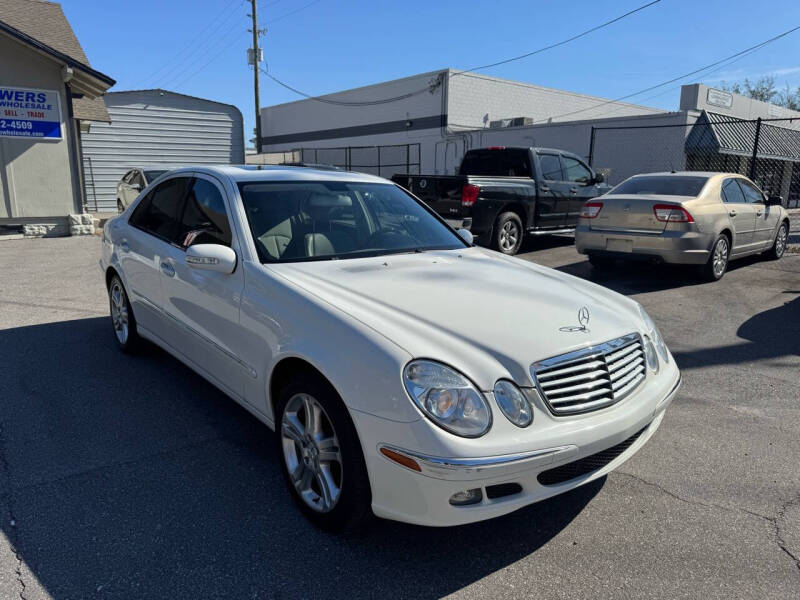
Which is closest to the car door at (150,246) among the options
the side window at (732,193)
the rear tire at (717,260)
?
the rear tire at (717,260)

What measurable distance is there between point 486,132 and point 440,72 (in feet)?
18.7

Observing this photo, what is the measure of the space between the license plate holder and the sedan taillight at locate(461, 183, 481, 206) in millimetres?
2569

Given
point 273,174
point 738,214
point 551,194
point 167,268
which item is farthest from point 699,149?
point 167,268

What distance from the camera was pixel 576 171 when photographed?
1248 cm

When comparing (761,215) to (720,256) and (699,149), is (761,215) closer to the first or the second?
(720,256)

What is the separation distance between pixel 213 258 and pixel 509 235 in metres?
8.41

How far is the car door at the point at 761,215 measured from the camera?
9500mm

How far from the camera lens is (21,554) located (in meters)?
2.63

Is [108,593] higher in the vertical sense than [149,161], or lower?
lower

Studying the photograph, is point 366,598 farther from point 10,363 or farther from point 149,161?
point 149,161

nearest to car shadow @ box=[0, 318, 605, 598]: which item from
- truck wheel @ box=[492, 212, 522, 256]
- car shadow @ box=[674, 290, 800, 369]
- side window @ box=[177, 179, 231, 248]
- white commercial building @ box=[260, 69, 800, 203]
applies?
side window @ box=[177, 179, 231, 248]

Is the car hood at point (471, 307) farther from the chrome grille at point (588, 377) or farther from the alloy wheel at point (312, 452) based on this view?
the alloy wheel at point (312, 452)

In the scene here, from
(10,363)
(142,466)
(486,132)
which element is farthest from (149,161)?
(142,466)

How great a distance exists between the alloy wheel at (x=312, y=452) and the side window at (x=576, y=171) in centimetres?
1044
